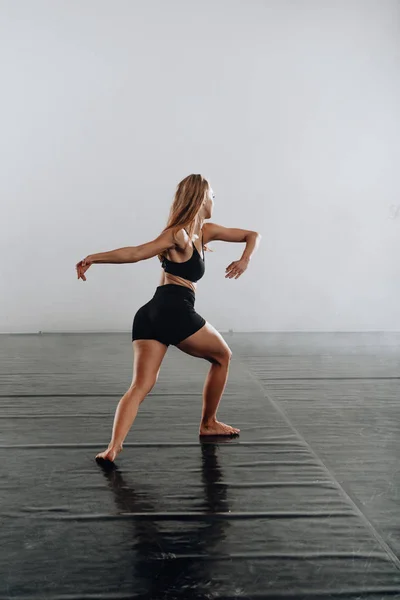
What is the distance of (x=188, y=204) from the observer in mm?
3016

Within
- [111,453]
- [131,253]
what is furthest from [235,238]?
[111,453]

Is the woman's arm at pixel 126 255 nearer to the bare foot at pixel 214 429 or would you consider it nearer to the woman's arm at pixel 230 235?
the woman's arm at pixel 230 235

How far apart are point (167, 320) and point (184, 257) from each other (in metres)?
0.29

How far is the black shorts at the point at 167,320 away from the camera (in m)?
2.94

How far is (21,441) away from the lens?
10.5ft

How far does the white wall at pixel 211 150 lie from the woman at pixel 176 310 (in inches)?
180

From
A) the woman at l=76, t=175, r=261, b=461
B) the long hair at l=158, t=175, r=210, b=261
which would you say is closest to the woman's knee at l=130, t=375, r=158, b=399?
the woman at l=76, t=175, r=261, b=461

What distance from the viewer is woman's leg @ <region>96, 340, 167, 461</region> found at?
285 centimetres

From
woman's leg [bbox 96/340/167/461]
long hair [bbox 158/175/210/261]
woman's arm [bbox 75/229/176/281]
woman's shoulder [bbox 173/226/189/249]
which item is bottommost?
woman's leg [bbox 96/340/167/461]

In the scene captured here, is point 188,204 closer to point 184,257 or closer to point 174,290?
point 184,257

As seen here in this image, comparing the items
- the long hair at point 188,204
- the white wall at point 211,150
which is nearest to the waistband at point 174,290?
the long hair at point 188,204

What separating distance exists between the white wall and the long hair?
459cm

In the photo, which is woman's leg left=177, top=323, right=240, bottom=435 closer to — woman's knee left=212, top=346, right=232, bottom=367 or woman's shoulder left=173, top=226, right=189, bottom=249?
woman's knee left=212, top=346, right=232, bottom=367

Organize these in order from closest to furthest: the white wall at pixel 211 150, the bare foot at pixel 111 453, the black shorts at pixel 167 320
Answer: the bare foot at pixel 111 453 < the black shorts at pixel 167 320 < the white wall at pixel 211 150
